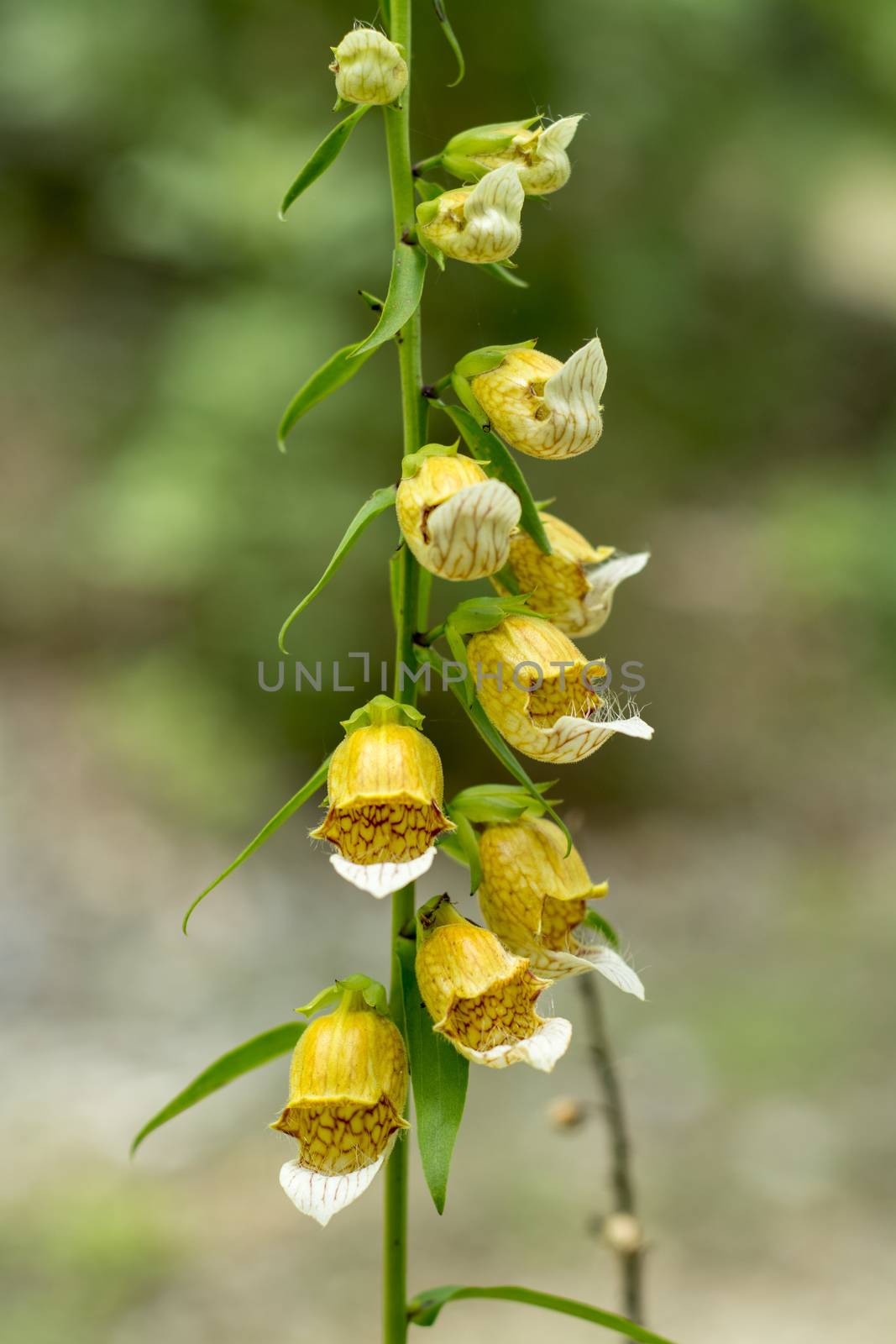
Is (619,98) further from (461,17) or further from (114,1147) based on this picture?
(114,1147)

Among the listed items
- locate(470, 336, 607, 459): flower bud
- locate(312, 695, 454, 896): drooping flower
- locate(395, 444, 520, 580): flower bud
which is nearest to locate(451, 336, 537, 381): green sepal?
locate(470, 336, 607, 459): flower bud

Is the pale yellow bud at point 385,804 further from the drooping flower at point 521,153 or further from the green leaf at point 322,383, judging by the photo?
the drooping flower at point 521,153

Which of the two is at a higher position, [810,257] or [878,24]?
[878,24]

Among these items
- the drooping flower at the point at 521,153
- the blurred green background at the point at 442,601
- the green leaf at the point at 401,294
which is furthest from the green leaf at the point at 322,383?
the blurred green background at the point at 442,601

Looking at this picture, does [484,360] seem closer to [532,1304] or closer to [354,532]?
[354,532]

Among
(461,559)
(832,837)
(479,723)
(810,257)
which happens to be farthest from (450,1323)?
(810,257)

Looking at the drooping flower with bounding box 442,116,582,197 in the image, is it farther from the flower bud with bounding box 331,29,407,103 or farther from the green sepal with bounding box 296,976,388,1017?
the green sepal with bounding box 296,976,388,1017

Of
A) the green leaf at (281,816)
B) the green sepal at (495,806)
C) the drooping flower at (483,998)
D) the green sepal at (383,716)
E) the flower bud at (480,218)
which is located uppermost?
the flower bud at (480,218)
